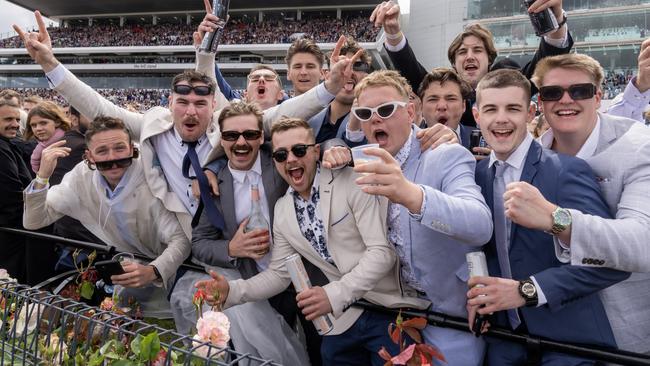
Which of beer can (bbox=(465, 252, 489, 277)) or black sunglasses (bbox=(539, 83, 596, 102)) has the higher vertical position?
black sunglasses (bbox=(539, 83, 596, 102))

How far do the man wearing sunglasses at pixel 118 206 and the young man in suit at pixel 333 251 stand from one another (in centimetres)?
89

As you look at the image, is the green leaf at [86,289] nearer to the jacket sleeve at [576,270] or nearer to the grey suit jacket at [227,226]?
the grey suit jacket at [227,226]

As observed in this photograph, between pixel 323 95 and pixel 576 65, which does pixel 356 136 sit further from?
pixel 576 65

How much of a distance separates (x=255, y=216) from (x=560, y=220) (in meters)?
1.81

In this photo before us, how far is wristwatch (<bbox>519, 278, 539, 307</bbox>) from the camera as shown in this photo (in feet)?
6.25

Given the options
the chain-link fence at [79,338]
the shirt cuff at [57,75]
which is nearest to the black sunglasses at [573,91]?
the chain-link fence at [79,338]

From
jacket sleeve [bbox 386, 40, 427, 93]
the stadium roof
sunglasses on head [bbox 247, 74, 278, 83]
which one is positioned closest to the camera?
jacket sleeve [bbox 386, 40, 427, 93]

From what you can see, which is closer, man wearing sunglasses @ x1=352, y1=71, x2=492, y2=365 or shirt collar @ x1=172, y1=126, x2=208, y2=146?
man wearing sunglasses @ x1=352, y1=71, x2=492, y2=365

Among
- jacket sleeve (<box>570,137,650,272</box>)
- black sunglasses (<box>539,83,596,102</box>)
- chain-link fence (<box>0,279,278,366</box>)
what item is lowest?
chain-link fence (<box>0,279,278,366</box>)

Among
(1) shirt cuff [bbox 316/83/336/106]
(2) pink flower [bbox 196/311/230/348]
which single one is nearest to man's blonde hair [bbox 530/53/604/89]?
(1) shirt cuff [bbox 316/83/336/106]

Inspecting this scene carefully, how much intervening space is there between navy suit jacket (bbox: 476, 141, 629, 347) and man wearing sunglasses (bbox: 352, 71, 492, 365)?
0.23m

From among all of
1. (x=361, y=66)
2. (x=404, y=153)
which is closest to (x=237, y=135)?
(x=404, y=153)

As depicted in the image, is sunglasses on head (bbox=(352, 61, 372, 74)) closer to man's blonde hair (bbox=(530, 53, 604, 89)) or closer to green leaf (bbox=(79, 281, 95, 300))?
man's blonde hair (bbox=(530, 53, 604, 89))

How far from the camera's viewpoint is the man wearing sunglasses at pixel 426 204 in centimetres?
193
